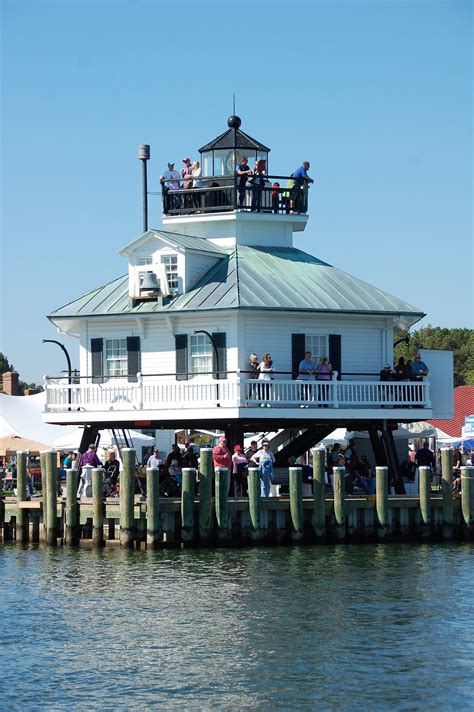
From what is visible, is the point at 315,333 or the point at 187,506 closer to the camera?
the point at 187,506

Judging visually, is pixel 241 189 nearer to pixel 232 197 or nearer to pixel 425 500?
pixel 232 197

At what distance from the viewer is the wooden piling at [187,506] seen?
36.0m

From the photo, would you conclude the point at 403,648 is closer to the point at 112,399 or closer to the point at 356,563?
the point at 356,563

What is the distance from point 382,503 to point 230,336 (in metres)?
6.40

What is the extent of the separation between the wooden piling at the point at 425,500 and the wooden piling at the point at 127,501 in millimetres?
7049

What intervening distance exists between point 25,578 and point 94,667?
350 inches

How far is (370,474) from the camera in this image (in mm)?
41344

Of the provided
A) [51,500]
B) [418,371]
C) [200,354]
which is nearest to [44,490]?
[51,500]

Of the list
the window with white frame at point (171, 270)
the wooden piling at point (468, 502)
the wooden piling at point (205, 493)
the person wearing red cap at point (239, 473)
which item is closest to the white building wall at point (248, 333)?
the window with white frame at point (171, 270)

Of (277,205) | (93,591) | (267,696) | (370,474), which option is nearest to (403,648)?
(267,696)

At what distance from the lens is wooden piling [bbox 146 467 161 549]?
35938mm

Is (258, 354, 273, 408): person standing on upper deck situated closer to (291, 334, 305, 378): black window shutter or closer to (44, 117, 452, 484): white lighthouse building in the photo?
(44, 117, 452, 484): white lighthouse building

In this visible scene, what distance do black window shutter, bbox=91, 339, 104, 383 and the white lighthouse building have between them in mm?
32

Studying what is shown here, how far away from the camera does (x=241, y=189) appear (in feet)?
142
